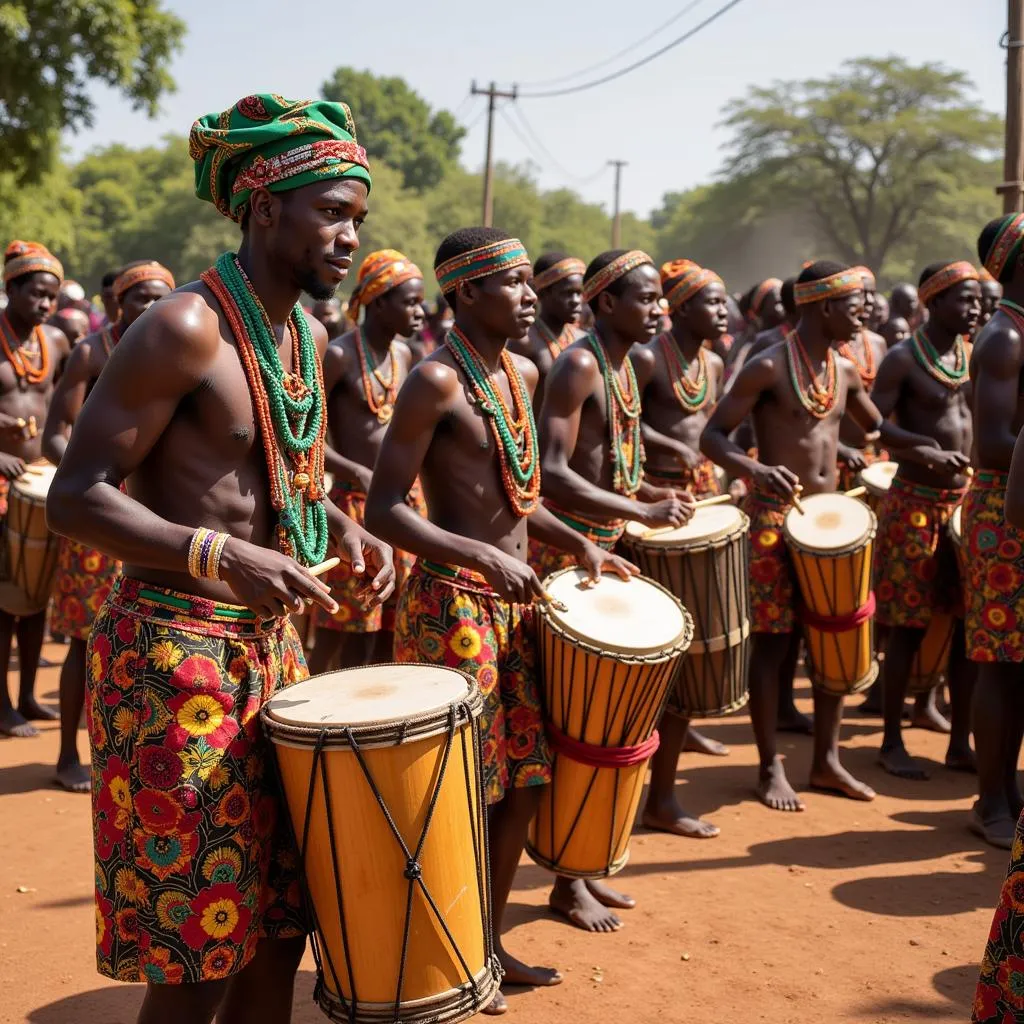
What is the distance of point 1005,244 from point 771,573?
1922 millimetres

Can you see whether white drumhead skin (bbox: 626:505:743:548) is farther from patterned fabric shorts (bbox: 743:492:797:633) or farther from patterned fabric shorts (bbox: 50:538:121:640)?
patterned fabric shorts (bbox: 50:538:121:640)

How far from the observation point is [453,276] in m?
4.18

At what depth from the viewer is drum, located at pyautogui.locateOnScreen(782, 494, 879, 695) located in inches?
241

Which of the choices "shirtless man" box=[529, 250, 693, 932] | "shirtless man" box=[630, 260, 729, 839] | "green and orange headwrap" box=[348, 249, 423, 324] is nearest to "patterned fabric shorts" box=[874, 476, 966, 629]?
"shirtless man" box=[630, 260, 729, 839]

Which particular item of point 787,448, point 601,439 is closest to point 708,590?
point 601,439

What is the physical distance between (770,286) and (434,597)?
865 cm

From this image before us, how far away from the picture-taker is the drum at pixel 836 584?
241 inches

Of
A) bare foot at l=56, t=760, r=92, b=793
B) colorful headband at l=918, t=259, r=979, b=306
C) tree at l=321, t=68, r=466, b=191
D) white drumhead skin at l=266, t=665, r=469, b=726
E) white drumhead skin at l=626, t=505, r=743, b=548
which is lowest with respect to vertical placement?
bare foot at l=56, t=760, r=92, b=793

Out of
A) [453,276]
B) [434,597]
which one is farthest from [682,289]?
[434,597]

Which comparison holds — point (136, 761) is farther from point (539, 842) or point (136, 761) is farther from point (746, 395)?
point (746, 395)

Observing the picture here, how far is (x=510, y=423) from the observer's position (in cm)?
413

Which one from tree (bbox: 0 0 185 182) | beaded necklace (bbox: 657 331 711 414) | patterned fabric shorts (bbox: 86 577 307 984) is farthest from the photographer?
tree (bbox: 0 0 185 182)

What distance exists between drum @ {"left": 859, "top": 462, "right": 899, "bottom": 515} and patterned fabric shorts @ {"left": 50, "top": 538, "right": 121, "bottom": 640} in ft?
15.1

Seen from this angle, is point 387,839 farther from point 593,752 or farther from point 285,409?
point 593,752
